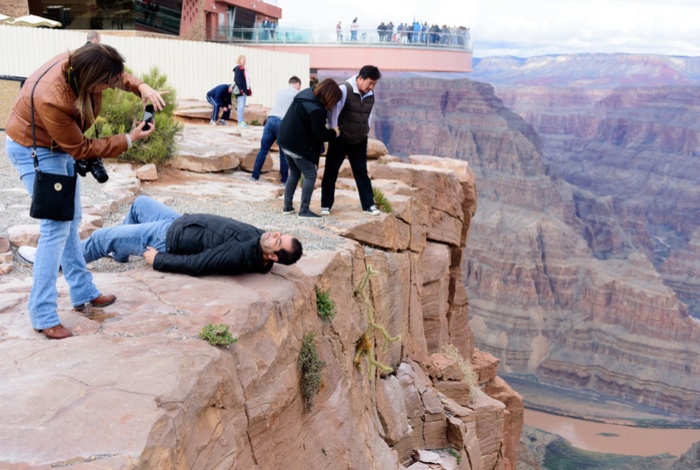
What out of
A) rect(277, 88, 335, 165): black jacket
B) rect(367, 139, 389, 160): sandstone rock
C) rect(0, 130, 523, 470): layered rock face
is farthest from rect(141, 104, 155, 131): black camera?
rect(367, 139, 389, 160): sandstone rock

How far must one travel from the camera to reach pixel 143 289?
5246 millimetres

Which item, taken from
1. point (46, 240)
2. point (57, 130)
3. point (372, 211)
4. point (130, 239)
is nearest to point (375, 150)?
point (372, 211)

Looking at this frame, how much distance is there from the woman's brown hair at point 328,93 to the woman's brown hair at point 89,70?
401 cm

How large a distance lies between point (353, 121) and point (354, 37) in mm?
23277

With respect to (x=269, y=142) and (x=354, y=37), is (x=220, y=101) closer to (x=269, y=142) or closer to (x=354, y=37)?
(x=269, y=142)

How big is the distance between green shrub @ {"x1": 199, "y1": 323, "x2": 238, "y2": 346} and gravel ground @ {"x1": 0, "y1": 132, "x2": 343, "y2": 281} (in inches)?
67.2

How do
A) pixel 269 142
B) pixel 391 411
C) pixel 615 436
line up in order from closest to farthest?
pixel 391 411
pixel 269 142
pixel 615 436

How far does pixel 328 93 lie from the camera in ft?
25.8

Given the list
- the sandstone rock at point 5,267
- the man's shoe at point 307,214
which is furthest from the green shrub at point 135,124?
the sandstone rock at point 5,267

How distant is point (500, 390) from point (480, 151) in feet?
303

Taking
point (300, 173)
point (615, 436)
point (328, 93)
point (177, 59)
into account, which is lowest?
point (615, 436)

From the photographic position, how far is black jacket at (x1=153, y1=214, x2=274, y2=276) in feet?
17.7

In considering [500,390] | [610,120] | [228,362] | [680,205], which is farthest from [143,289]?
[610,120]

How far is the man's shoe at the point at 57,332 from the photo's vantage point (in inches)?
170
